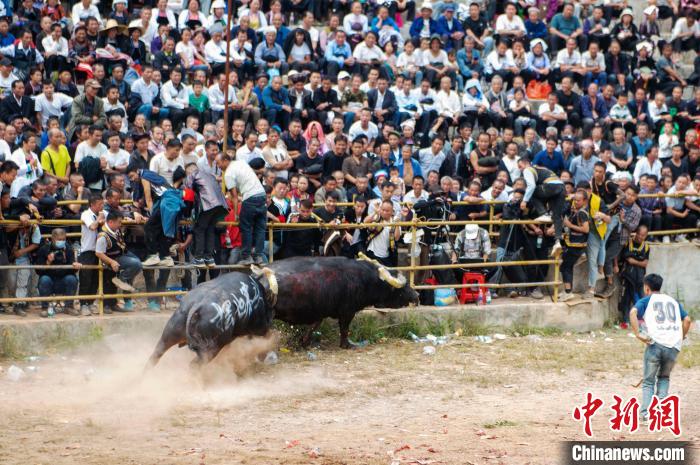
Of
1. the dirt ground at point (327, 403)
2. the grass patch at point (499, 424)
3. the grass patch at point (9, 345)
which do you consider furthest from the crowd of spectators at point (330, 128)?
the grass patch at point (499, 424)

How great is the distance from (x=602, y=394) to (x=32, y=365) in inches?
284

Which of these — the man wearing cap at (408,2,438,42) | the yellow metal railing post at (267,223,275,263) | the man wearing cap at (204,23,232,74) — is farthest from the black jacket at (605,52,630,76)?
the yellow metal railing post at (267,223,275,263)

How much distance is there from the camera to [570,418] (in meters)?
13.9

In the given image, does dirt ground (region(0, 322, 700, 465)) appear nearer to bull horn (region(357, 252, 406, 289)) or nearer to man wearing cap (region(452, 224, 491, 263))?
bull horn (region(357, 252, 406, 289))

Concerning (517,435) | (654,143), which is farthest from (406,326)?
(654,143)

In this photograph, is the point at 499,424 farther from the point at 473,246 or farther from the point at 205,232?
the point at 205,232

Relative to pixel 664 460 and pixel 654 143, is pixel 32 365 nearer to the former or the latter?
pixel 664 460

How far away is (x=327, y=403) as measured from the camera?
14273 mm

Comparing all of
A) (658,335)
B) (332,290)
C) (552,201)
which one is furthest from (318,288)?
(658,335)

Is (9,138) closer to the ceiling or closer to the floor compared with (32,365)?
closer to the ceiling

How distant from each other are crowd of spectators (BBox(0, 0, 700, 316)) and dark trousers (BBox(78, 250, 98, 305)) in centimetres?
4

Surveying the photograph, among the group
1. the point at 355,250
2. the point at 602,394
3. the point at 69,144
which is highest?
the point at 69,144

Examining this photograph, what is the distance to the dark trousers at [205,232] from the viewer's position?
16.5 metres

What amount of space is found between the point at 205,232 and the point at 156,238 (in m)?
0.68
